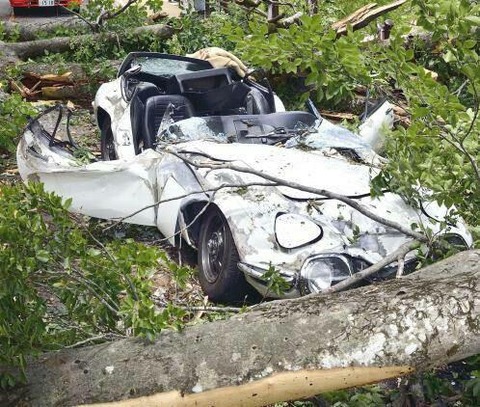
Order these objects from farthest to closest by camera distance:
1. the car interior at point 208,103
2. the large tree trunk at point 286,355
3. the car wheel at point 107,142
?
the car wheel at point 107,142 < the car interior at point 208,103 < the large tree trunk at point 286,355

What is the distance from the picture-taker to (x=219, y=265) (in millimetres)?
5445

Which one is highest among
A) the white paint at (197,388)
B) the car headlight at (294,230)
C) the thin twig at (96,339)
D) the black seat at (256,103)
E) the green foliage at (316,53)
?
the green foliage at (316,53)

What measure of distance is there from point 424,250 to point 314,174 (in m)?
1.25

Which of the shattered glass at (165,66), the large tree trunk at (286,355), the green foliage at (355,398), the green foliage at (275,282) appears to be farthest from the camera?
the shattered glass at (165,66)

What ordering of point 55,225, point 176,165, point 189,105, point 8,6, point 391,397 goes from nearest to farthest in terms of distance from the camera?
point 55,225 < point 391,397 < point 176,165 < point 189,105 < point 8,6

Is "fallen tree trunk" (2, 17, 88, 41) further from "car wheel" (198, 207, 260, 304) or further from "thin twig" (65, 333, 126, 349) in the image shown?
"thin twig" (65, 333, 126, 349)

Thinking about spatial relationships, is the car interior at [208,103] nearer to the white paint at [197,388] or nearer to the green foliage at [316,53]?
the green foliage at [316,53]

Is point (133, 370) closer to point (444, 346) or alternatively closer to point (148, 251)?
point (148, 251)

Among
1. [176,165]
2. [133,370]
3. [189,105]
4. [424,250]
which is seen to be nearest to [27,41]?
[189,105]

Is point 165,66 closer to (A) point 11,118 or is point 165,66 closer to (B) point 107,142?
(B) point 107,142

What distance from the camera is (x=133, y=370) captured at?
297 centimetres

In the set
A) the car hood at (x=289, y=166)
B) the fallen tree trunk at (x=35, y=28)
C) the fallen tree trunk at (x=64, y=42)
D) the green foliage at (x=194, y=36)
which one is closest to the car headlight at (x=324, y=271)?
the car hood at (x=289, y=166)

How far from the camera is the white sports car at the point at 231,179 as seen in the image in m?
5.03

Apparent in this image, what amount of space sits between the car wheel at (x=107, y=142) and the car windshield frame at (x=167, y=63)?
1.77 ft
